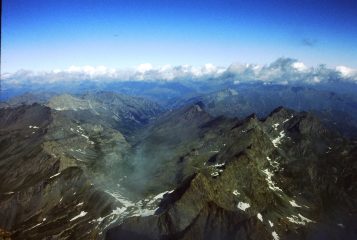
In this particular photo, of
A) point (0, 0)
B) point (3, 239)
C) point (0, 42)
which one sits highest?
Result: point (0, 0)

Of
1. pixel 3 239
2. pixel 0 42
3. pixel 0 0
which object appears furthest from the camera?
pixel 3 239

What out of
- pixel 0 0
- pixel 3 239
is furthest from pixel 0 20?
pixel 3 239

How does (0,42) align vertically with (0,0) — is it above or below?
below

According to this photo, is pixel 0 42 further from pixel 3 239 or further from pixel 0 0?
pixel 3 239

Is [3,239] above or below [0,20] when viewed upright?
below

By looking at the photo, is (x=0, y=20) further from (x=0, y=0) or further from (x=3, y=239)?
(x=3, y=239)

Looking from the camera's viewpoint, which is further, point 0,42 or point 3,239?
point 3,239

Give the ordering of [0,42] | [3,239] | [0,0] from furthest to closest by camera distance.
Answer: [3,239], [0,42], [0,0]
